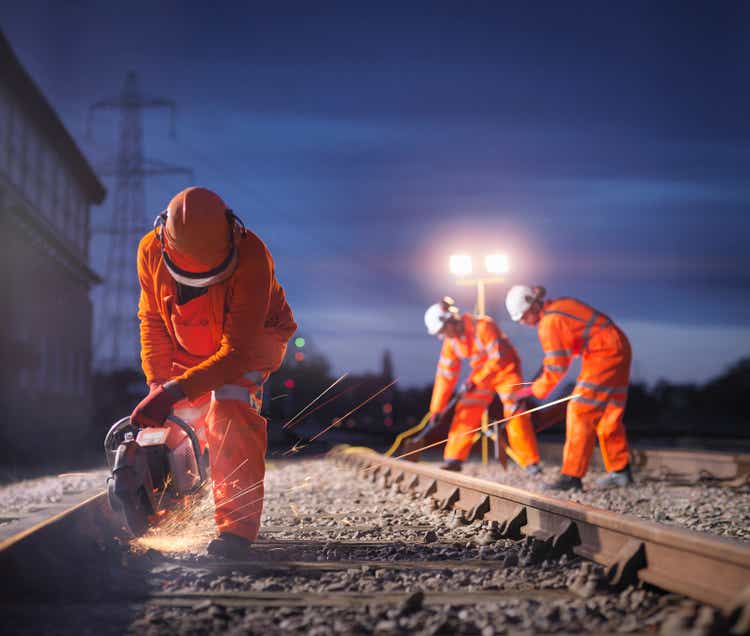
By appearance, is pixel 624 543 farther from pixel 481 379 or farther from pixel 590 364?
pixel 481 379

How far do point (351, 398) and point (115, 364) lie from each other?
541 inches

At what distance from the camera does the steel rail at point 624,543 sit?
9.25ft

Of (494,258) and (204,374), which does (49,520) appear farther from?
(494,258)

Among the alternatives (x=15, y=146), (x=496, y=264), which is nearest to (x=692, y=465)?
(x=496, y=264)

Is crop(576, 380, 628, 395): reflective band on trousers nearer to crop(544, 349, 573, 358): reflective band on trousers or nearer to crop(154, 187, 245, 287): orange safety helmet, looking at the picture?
crop(544, 349, 573, 358): reflective band on trousers

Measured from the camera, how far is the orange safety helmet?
3.89 metres

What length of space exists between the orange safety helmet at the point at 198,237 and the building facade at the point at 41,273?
13834 mm

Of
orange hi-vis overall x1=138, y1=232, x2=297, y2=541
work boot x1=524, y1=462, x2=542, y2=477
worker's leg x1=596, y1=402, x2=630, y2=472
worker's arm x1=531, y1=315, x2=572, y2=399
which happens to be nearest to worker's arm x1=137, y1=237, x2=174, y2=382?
orange hi-vis overall x1=138, y1=232, x2=297, y2=541

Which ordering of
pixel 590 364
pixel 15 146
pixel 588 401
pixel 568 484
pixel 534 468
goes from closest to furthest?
pixel 568 484
pixel 588 401
pixel 590 364
pixel 534 468
pixel 15 146

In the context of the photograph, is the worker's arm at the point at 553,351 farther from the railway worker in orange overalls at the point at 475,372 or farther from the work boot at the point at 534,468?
the work boot at the point at 534,468

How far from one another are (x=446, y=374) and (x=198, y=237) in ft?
18.5

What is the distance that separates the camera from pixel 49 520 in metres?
3.80

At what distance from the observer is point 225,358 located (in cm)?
396

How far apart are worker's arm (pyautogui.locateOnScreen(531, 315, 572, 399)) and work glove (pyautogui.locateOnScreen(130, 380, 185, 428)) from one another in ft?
14.9
